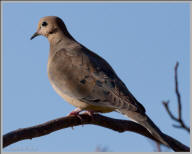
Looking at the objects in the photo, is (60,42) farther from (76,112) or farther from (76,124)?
(76,124)

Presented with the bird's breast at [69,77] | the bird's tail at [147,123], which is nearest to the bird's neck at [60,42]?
the bird's breast at [69,77]

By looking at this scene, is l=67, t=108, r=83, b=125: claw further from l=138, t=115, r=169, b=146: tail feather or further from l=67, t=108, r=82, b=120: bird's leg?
l=138, t=115, r=169, b=146: tail feather

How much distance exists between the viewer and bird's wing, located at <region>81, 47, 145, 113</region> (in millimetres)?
4336

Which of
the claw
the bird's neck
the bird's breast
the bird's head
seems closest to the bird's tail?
the claw

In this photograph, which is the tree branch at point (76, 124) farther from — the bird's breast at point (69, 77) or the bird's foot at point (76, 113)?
the bird's breast at point (69, 77)

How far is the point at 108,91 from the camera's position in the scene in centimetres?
459

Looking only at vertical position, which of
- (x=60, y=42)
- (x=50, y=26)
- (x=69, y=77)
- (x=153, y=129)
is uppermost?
(x=50, y=26)

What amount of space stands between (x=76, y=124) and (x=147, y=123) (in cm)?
73

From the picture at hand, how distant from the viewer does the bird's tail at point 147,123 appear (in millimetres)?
3586

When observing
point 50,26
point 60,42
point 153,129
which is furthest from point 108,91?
point 50,26

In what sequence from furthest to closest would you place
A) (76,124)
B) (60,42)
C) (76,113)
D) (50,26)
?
1. (50,26)
2. (60,42)
3. (76,113)
4. (76,124)

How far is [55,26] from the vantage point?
19.4ft

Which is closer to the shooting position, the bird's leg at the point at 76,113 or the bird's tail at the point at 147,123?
the bird's tail at the point at 147,123

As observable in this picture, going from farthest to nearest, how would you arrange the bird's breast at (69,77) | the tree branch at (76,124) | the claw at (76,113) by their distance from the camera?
the bird's breast at (69,77)
the claw at (76,113)
the tree branch at (76,124)
